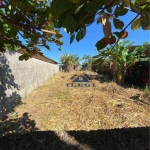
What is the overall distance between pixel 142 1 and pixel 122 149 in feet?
3.73

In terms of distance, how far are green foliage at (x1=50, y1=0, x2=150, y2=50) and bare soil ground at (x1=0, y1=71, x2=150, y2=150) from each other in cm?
97

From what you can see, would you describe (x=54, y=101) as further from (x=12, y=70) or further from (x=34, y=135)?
(x=34, y=135)

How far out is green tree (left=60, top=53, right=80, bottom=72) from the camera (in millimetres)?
14177

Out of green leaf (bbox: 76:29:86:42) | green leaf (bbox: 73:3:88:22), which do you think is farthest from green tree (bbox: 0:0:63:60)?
green leaf (bbox: 73:3:88:22)

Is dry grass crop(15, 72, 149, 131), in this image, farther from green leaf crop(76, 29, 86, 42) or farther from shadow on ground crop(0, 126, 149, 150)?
green leaf crop(76, 29, 86, 42)

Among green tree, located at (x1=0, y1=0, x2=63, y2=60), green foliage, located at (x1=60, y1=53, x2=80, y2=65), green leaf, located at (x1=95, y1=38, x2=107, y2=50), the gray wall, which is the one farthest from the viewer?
green foliage, located at (x1=60, y1=53, x2=80, y2=65)

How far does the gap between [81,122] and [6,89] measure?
7.90 feet

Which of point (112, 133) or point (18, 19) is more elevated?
point (18, 19)

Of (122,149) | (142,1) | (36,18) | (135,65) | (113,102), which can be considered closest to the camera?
(142,1)

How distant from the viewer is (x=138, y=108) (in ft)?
15.5

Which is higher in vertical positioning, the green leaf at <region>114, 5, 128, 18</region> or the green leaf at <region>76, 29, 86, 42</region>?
the green leaf at <region>114, 5, 128, 18</region>

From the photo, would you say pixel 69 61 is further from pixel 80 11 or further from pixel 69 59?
pixel 80 11

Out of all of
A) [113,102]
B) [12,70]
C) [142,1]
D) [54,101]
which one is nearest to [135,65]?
[113,102]

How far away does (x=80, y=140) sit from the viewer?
135 centimetres
